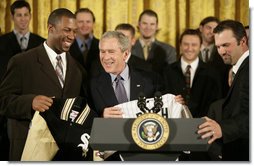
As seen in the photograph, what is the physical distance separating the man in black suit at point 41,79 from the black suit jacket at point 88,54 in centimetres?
2

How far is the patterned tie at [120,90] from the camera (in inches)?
124

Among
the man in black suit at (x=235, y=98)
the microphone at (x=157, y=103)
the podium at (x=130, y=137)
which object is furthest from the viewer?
the man in black suit at (x=235, y=98)

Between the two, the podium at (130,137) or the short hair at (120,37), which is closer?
the podium at (130,137)

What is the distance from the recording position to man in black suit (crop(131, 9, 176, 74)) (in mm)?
3127

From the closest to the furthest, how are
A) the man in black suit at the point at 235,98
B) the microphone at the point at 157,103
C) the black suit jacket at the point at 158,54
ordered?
the microphone at the point at 157,103
the man in black suit at the point at 235,98
the black suit jacket at the point at 158,54

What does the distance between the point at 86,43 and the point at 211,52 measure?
64 centimetres

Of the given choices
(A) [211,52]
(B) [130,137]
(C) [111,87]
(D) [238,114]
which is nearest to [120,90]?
(C) [111,87]

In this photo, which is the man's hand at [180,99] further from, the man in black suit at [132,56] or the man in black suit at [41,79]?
the man in black suit at [41,79]

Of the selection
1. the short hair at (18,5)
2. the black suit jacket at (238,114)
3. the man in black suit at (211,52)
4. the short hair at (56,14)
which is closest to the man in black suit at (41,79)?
the short hair at (56,14)

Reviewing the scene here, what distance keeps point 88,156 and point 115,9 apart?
747mm

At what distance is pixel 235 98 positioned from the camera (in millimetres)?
3074

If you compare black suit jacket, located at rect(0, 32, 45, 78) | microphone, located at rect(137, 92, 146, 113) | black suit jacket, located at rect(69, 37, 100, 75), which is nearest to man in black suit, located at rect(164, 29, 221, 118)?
microphone, located at rect(137, 92, 146, 113)

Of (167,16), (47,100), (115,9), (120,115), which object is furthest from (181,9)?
(47,100)

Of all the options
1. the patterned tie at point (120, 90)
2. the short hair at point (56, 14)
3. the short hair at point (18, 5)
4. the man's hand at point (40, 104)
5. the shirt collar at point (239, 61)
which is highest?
the short hair at point (18, 5)
